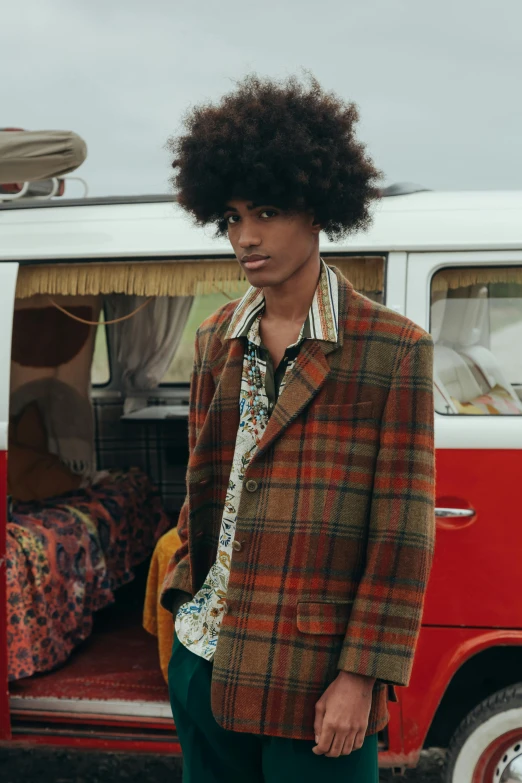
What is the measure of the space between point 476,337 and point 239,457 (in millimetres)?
1694

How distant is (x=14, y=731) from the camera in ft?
11.7

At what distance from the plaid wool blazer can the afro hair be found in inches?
12.3

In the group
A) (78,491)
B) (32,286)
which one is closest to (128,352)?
(78,491)

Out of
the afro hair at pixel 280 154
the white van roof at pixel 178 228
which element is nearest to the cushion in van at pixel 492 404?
the white van roof at pixel 178 228

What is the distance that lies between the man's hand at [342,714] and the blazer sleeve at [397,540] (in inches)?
1.6

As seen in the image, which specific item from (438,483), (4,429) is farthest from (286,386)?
(4,429)

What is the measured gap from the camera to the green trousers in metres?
1.72

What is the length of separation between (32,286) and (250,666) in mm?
2307

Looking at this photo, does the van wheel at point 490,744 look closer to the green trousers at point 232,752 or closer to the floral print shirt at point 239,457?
the green trousers at point 232,752

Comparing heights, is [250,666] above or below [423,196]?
below

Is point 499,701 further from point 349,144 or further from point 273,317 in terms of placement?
point 349,144

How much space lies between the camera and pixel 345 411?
173cm

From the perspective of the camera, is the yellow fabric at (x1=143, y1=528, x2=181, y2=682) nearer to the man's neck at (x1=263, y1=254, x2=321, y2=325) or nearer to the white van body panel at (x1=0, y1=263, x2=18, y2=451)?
the white van body panel at (x1=0, y1=263, x2=18, y2=451)

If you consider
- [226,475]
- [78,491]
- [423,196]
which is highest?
[423,196]
